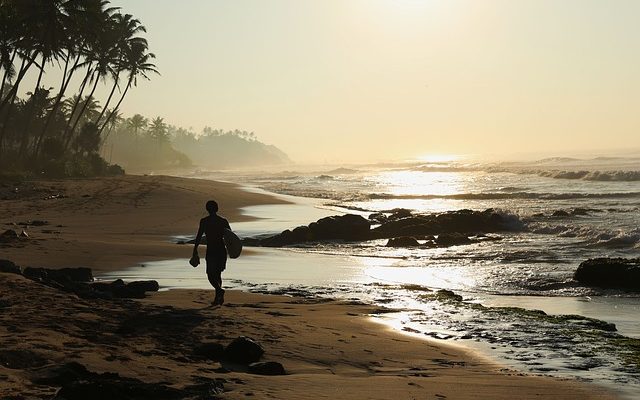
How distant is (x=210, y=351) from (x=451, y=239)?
15.1m

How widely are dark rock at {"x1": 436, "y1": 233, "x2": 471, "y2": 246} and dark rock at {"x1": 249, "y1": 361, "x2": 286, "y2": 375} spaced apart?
14.7 m

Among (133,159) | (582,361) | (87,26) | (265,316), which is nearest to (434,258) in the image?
(265,316)

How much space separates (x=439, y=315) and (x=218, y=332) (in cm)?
362

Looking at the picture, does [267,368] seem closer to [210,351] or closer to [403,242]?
[210,351]

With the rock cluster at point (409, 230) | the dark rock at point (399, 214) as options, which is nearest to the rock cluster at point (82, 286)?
the rock cluster at point (409, 230)

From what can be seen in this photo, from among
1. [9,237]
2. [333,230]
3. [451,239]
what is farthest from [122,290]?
[451,239]

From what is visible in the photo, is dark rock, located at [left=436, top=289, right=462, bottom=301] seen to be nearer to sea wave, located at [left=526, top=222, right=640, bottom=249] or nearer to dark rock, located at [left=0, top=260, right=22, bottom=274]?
dark rock, located at [left=0, top=260, right=22, bottom=274]

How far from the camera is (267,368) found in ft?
21.1

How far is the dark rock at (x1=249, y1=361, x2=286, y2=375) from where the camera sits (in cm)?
641

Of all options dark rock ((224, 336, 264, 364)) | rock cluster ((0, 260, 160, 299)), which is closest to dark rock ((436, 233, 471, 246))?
rock cluster ((0, 260, 160, 299))

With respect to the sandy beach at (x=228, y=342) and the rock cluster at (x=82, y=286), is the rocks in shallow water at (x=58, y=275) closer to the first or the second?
the rock cluster at (x=82, y=286)

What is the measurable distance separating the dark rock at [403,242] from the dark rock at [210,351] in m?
13.9

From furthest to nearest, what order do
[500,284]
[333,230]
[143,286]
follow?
[333,230] < [500,284] < [143,286]

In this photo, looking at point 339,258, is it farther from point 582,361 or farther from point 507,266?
point 582,361
